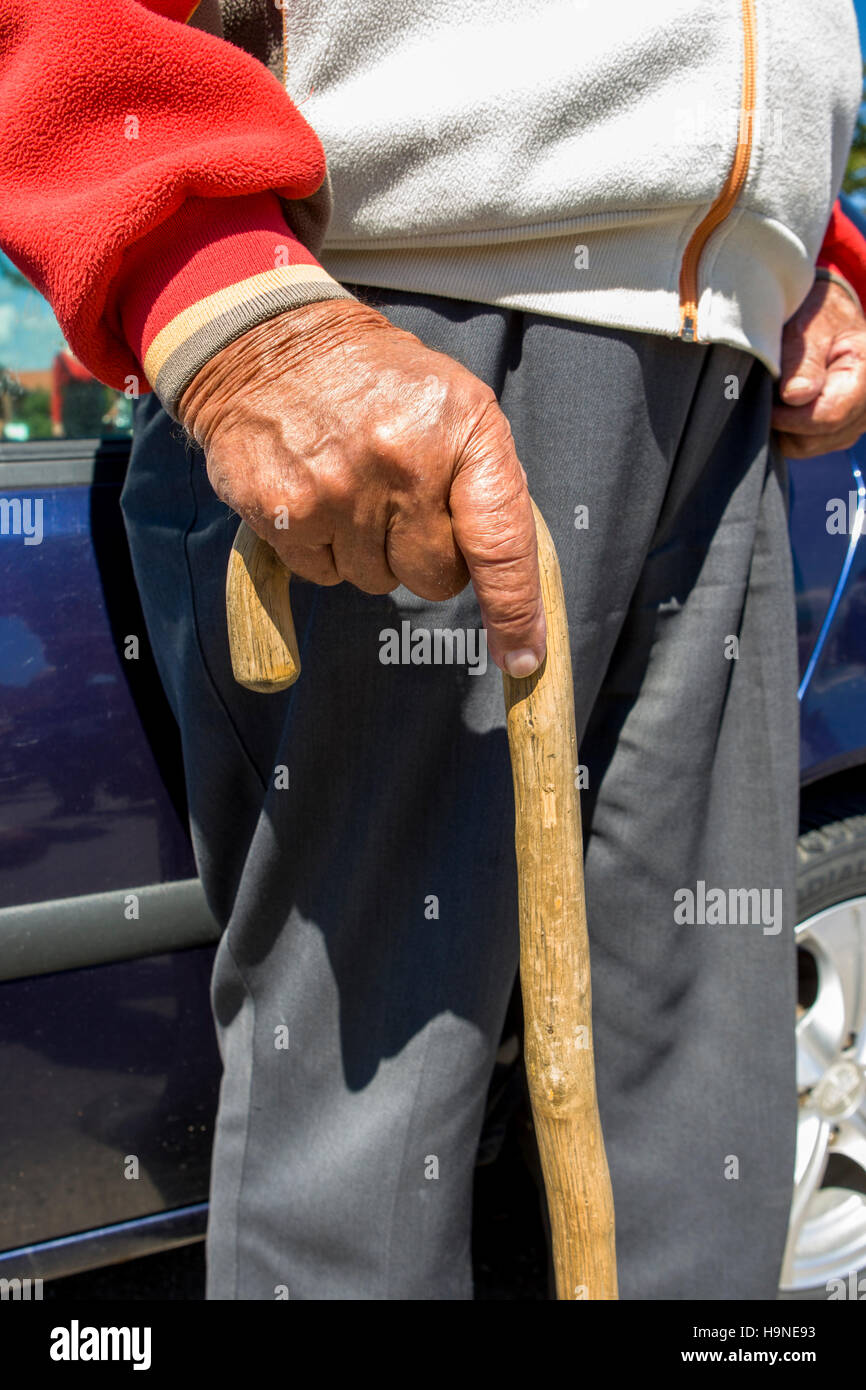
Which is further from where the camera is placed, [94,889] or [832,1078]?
[832,1078]

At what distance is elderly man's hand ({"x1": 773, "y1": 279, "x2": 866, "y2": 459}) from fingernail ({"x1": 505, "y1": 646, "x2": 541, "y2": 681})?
64cm

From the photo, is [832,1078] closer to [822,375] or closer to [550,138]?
[822,375]

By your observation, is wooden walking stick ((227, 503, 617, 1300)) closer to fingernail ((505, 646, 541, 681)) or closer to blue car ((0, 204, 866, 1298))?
fingernail ((505, 646, 541, 681))

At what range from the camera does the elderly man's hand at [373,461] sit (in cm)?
82

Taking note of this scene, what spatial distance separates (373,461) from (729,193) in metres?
0.48

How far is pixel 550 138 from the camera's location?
960 millimetres

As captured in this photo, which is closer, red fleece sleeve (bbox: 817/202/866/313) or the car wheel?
red fleece sleeve (bbox: 817/202/866/313)

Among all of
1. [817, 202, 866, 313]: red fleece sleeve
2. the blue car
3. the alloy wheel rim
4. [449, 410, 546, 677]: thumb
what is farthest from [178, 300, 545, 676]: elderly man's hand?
the alloy wheel rim

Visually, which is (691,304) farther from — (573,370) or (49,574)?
(49,574)

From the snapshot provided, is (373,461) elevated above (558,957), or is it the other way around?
(373,461)

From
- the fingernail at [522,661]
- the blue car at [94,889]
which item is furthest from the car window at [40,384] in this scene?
the fingernail at [522,661]

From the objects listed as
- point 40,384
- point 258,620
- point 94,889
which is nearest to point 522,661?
point 258,620

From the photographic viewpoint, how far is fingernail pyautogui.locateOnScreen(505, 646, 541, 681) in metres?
0.87

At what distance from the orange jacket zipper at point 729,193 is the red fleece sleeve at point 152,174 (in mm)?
382
